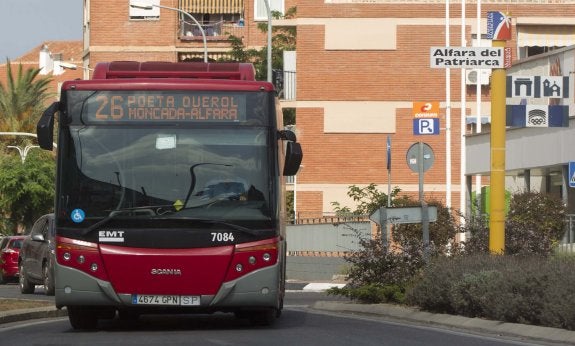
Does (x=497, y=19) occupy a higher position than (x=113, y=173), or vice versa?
(x=497, y=19)

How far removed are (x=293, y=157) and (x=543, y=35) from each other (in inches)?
1413

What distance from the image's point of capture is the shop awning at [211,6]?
2739 inches

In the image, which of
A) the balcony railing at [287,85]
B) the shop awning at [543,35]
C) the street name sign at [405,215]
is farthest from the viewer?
the balcony railing at [287,85]

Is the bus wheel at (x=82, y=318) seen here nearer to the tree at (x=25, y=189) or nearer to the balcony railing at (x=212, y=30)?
the tree at (x=25, y=189)

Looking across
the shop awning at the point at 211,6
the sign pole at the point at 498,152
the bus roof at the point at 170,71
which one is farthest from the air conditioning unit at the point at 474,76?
the bus roof at the point at 170,71

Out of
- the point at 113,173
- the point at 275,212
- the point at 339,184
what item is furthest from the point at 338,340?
the point at 339,184

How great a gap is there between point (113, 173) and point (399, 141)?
3607 cm

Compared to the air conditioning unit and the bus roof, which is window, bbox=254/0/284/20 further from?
the bus roof

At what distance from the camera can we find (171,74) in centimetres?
1878

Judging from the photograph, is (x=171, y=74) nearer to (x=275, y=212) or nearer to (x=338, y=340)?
(x=275, y=212)

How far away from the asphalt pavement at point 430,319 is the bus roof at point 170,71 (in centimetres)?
396

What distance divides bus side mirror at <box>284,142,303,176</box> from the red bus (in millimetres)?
23

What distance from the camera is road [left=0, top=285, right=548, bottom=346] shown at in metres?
16.4

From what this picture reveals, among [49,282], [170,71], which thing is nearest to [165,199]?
[170,71]
